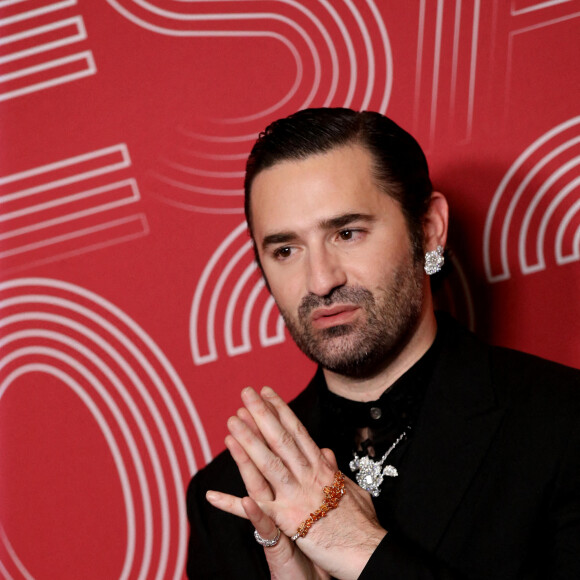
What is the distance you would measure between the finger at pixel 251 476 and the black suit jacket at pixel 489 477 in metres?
0.26

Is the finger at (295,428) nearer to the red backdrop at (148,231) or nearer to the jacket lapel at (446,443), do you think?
the jacket lapel at (446,443)

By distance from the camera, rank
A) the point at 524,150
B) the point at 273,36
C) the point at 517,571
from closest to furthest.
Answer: the point at 517,571 → the point at 524,150 → the point at 273,36

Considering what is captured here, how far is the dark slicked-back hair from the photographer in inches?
85.4

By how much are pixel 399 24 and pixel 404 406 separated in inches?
46.7

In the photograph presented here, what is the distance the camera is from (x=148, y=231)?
275 cm

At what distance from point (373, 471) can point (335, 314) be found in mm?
403

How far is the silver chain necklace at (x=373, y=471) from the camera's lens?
2.10 metres

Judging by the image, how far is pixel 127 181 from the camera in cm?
276

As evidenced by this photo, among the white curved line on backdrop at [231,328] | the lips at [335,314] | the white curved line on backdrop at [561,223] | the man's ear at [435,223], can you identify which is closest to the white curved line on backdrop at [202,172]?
the white curved line on backdrop at [231,328]

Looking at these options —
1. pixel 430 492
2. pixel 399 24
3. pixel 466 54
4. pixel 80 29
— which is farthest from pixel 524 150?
pixel 80 29

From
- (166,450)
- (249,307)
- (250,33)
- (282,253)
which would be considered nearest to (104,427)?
(166,450)

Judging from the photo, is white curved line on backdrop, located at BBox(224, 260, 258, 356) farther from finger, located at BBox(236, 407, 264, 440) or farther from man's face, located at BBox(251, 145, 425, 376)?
finger, located at BBox(236, 407, 264, 440)

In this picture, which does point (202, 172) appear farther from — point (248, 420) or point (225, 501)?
point (225, 501)

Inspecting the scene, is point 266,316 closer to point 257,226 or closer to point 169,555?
point 257,226
